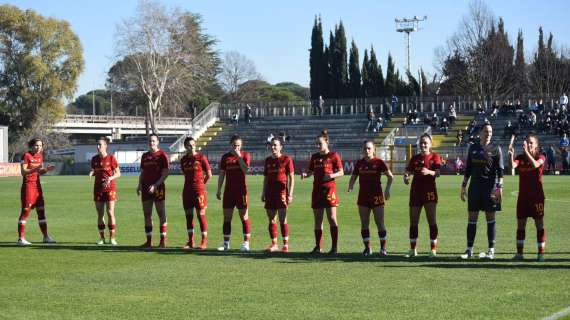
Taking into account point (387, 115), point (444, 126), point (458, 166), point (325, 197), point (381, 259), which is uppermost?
point (387, 115)

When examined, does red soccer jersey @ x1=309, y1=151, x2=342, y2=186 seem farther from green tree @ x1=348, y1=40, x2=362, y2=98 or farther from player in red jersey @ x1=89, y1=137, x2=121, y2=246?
green tree @ x1=348, y1=40, x2=362, y2=98

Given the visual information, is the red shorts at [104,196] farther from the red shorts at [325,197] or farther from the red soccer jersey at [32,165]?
the red shorts at [325,197]

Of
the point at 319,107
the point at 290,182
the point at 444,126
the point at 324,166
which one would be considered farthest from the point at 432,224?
the point at 319,107

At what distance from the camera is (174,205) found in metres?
29.7

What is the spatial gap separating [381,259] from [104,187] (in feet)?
19.7

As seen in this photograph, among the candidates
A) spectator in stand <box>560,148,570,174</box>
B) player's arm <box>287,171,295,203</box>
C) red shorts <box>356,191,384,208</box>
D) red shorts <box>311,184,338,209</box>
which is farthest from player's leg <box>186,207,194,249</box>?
spectator in stand <box>560,148,570,174</box>

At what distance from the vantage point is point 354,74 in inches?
3472

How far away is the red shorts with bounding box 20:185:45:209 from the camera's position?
1816 cm

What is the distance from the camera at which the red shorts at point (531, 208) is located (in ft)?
46.4

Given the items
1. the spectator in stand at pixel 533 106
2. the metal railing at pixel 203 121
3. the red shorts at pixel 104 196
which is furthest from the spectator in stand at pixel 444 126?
the red shorts at pixel 104 196

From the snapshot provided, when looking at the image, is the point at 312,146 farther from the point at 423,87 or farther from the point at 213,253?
the point at 213,253

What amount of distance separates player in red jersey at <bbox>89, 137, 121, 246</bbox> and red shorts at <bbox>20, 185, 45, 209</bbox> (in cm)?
139

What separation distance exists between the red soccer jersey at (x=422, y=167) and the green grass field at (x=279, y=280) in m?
1.15

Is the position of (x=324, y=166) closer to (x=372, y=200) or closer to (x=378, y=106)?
(x=372, y=200)
